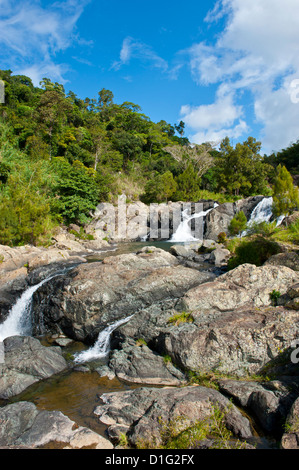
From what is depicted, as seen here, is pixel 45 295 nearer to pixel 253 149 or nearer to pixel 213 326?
pixel 213 326

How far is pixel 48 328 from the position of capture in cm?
1220

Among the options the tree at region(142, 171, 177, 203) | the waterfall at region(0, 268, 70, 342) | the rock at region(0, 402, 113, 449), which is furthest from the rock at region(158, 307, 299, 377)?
the tree at region(142, 171, 177, 203)

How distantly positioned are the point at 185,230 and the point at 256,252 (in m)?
20.2

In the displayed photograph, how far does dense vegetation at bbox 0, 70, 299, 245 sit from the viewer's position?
1029 inches

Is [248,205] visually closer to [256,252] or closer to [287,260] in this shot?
[256,252]

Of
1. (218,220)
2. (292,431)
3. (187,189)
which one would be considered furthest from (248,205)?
(292,431)

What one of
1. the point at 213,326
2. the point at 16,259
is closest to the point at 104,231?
the point at 16,259

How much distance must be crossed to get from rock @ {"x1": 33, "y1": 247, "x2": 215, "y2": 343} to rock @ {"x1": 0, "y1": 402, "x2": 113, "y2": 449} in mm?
4303

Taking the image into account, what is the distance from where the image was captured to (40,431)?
6090mm

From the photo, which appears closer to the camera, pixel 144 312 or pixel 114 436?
pixel 114 436

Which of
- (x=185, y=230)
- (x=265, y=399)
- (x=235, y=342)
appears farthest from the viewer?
(x=185, y=230)

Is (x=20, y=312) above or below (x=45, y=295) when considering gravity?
below

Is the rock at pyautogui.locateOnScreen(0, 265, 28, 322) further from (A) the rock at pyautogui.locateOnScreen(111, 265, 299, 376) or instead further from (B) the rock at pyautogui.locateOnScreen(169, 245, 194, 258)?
(B) the rock at pyautogui.locateOnScreen(169, 245, 194, 258)

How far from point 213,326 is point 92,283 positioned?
5.83 meters
